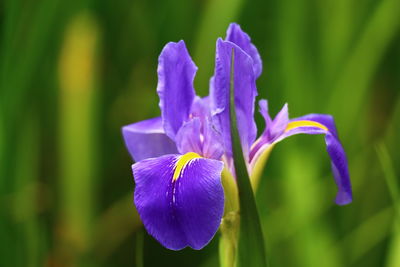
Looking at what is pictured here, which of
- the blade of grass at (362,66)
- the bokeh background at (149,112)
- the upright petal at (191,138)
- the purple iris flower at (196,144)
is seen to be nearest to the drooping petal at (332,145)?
the purple iris flower at (196,144)

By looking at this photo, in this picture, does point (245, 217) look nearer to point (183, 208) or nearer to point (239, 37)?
point (183, 208)

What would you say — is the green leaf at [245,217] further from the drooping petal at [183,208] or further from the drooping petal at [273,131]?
the drooping petal at [273,131]

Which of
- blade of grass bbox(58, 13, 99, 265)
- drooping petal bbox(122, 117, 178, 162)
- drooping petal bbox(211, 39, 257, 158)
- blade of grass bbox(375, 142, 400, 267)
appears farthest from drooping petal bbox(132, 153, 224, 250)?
blade of grass bbox(58, 13, 99, 265)

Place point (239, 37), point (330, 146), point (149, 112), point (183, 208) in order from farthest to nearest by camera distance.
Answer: point (149, 112) < point (239, 37) < point (330, 146) < point (183, 208)

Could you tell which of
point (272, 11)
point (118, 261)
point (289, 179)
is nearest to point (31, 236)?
point (118, 261)

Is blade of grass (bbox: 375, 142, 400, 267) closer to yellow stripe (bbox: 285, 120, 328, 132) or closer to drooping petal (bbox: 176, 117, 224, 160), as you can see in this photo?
yellow stripe (bbox: 285, 120, 328, 132)

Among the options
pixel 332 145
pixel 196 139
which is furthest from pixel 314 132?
Result: pixel 196 139

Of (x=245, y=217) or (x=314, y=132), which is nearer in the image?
(x=245, y=217)
